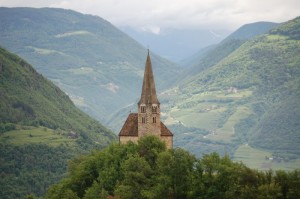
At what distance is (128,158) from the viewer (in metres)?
113

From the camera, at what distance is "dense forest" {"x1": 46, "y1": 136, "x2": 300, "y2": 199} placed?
91.1 m

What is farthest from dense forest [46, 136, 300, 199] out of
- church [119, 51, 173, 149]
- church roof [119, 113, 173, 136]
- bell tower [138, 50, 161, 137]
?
bell tower [138, 50, 161, 137]

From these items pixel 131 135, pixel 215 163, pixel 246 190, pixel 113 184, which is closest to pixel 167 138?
pixel 131 135

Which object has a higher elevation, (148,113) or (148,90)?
(148,90)

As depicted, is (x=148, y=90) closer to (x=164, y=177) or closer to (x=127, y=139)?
(x=127, y=139)

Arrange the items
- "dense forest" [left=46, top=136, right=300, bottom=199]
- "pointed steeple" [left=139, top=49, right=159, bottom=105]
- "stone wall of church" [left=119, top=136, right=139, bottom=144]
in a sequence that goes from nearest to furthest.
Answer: "dense forest" [left=46, top=136, right=300, bottom=199]
"pointed steeple" [left=139, top=49, right=159, bottom=105]
"stone wall of church" [left=119, top=136, right=139, bottom=144]

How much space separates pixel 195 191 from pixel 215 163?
493 centimetres

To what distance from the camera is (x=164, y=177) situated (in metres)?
99.9

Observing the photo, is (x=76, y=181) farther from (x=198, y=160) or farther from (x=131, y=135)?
(x=198, y=160)

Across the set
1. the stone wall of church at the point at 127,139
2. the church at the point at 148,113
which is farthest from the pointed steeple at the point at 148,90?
the stone wall of church at the point at 127,139

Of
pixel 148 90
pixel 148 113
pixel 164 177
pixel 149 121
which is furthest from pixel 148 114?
pixel 164 177

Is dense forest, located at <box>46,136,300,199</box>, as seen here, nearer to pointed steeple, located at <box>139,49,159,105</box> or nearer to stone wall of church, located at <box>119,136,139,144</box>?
stone wall of church, located at <box>119,136,139,144</box>

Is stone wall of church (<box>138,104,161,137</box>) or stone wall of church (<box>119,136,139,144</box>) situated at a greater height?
stone wall of church (<box>138,104,161,137</box>)

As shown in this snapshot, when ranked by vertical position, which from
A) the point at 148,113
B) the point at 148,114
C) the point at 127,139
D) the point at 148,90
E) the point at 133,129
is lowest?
the point at 127,139
